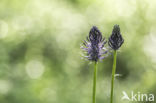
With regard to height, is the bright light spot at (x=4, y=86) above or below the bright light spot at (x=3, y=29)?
below

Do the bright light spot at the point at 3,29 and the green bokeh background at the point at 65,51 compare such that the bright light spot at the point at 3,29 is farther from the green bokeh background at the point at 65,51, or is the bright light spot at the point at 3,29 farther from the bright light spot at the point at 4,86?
the bright light spot at the point at 4,86

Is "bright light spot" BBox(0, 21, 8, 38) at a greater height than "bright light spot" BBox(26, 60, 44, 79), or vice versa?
"bright light spot" BBox(0, 21, 8, 38)

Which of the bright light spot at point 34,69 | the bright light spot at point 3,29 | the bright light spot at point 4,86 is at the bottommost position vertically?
the bright light spot at point 4,86

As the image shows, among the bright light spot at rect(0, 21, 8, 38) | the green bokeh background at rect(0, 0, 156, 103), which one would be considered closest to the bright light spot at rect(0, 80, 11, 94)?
the green bokeh background at rect(0, 0, 156, 103)

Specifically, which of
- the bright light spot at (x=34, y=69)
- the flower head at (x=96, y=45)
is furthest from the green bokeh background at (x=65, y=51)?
the flower head at (x=96, y=45)

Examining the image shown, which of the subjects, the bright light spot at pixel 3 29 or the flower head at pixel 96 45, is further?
the bright light spot at pixel 3 29

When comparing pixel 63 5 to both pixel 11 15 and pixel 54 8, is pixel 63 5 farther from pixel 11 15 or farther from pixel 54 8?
pixel 11 15

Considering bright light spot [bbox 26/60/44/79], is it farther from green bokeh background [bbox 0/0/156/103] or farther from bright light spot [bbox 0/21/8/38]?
bright light spot [bbox 0/21/8/38]

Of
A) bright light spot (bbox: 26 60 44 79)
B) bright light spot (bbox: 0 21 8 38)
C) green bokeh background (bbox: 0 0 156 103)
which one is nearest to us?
green bokeh background (bbox: 0 0 156 103)

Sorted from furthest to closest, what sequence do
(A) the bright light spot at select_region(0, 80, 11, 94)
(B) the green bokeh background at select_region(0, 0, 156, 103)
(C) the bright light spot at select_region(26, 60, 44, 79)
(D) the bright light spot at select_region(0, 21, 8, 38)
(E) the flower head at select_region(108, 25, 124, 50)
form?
(D) the bright light spot at select_region(0, 21, 8, 38) → (C) the bright light spot at select_region(26, 60, 44, 79) → (B) the green bokeh background at select_region(0, 0, 156, 103) → (A) the bright light spot at select_region(0, 80, 11, 94) → (E) the flower head at select_region(108, 25, 124, 50)
